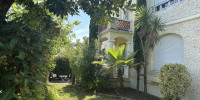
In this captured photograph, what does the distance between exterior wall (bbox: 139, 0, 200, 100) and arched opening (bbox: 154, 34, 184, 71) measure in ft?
1.19

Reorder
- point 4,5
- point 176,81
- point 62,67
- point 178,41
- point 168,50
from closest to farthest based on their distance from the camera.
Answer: point 4,5 → point 176,81 → point 178,41 → point 168,50 → point 62,67

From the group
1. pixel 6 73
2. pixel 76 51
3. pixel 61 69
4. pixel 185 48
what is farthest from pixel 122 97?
pixel 61 69

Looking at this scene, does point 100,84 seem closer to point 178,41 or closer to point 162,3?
point 178,41

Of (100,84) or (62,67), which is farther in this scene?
(62,67)

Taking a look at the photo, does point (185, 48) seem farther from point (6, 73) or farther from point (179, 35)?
point (6, 73)

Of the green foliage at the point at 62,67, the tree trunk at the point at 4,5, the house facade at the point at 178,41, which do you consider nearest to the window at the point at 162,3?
the house facade at the point at 178,41

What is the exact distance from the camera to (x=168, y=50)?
8.08m

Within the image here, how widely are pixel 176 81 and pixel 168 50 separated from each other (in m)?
2.55

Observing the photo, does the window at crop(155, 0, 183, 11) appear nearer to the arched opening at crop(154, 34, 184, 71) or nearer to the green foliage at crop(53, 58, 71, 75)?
the arched opening at crop(154, 34, 184, 71)

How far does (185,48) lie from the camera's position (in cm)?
691

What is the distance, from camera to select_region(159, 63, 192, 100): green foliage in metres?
5.96

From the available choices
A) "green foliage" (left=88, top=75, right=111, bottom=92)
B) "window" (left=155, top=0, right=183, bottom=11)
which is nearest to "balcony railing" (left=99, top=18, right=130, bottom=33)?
"window" (left=155, top=0, right=183, bottom=11)

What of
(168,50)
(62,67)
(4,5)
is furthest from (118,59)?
(62,67)

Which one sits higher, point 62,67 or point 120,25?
point 120,25
